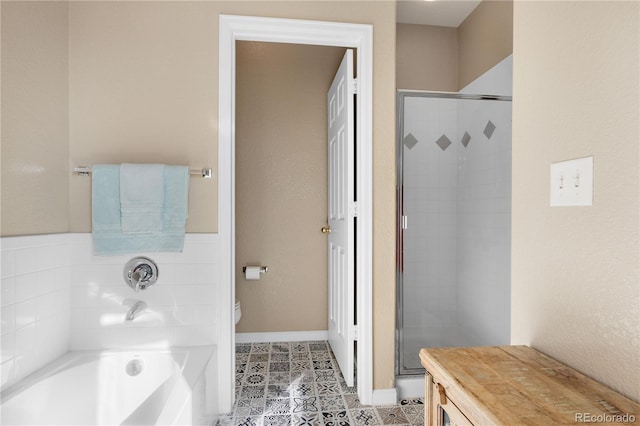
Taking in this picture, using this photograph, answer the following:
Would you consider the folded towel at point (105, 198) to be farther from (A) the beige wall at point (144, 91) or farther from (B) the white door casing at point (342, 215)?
(B) the white door casing at point (342, 215)

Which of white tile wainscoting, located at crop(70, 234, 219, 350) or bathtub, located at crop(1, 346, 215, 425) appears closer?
bathtub, located at crop(1, 346, 215, 425)

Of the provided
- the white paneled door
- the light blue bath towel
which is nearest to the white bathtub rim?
the light blue bath towel

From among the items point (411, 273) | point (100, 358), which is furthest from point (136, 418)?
point (411, 273)

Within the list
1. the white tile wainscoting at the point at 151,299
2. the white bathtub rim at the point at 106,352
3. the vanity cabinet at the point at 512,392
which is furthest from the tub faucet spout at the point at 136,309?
the vanity cabinet at the point at 512,392

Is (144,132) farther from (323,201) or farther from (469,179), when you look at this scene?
(469,179)

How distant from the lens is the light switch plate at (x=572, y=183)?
0.80 meters

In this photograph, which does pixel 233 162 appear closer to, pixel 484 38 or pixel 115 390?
pixel 115 390

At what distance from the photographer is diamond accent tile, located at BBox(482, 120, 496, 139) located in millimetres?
2299

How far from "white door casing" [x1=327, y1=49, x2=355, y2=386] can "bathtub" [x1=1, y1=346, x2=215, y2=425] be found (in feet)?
2.72

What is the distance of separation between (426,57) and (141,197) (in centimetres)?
261

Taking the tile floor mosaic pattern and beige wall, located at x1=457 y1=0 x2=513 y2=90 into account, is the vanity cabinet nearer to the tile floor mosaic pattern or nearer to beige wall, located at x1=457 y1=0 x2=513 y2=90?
the tile floor mosaic pattern

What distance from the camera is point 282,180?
9.61 ft

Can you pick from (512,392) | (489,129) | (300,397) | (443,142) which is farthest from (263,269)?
(512,392)

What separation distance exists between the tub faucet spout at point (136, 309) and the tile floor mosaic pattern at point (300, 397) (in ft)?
2.34
